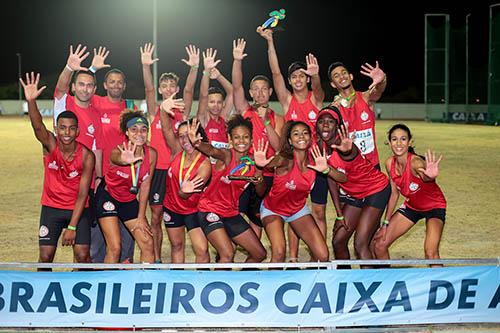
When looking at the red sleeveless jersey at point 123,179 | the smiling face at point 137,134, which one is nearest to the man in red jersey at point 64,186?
the red sleeveless jersey at point 123,179

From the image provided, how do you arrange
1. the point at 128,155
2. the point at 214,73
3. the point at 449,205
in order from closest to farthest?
the point at 128,155, the point at 214,73, the point at 449,205

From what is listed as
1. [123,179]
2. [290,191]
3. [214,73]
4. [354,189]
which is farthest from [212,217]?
[214,73]

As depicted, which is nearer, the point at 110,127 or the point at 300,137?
the point at 300,137

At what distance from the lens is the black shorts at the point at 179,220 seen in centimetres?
774

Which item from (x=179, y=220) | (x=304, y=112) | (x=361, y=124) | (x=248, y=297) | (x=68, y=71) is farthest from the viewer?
(x=304, y=112)

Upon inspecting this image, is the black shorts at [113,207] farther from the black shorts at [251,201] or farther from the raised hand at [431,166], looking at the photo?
the raised hand at [431,166]

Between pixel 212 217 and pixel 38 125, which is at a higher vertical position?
pixel 38 125

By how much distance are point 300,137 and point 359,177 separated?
2.93ft

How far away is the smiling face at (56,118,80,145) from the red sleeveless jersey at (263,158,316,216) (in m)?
2.11

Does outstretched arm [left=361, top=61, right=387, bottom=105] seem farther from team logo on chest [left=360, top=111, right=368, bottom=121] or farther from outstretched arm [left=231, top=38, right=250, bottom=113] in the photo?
outstretched arm [left=231, top=38, right=250, bottom=113]

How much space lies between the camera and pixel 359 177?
309 inches

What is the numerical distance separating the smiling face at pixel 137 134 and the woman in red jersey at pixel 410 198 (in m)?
2.64

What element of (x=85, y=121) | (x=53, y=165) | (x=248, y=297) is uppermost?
(x=85, y=121)

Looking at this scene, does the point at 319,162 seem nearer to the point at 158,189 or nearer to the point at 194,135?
the point at 194,135
